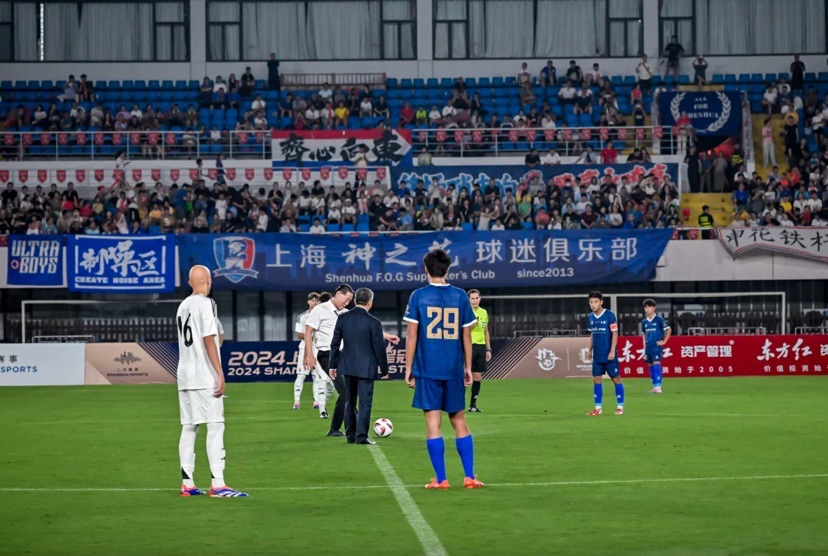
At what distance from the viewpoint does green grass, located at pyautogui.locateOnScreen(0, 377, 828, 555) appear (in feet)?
30.7

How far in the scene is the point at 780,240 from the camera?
37156 millimetres

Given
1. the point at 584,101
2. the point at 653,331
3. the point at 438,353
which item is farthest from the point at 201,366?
the point at 584,101

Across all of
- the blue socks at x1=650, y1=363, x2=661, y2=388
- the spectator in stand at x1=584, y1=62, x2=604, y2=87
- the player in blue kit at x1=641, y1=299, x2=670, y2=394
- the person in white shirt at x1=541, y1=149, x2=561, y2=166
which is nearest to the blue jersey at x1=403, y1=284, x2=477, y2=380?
the player in blue kit at x1=641, y1=299, x2=670, y2=394

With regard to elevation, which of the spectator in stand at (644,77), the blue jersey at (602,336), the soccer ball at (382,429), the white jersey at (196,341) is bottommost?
the soccer ball at (382,429)

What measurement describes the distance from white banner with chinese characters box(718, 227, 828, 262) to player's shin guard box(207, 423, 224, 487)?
27.9 metres

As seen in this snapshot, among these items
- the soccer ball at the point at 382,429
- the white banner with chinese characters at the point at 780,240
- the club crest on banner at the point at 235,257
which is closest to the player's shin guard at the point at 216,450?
the soccer ball at the point at 382,429

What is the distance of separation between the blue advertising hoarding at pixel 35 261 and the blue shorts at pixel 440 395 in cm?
2554

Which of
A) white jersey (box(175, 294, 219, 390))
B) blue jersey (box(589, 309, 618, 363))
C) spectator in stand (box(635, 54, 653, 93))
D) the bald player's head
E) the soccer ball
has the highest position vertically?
spectator in stand (box(635, 54, 653, 93))

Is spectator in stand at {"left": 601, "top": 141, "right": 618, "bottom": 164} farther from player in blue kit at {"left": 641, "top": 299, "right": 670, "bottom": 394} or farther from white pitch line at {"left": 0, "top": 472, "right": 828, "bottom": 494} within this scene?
white pitch line at {"left": 0, "top": 472, "right": 828, "bottom": 494}

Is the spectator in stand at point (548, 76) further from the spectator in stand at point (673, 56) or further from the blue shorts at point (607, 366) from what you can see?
the blue shorts at point (607, 366)

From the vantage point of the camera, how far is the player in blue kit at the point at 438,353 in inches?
465

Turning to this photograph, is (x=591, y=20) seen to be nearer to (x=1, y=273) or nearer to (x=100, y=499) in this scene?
(x=1, y=273)

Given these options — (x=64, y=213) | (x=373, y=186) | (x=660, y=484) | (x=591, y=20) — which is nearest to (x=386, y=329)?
(x=373, y=186)

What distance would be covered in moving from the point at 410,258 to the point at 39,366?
10.4 meters
